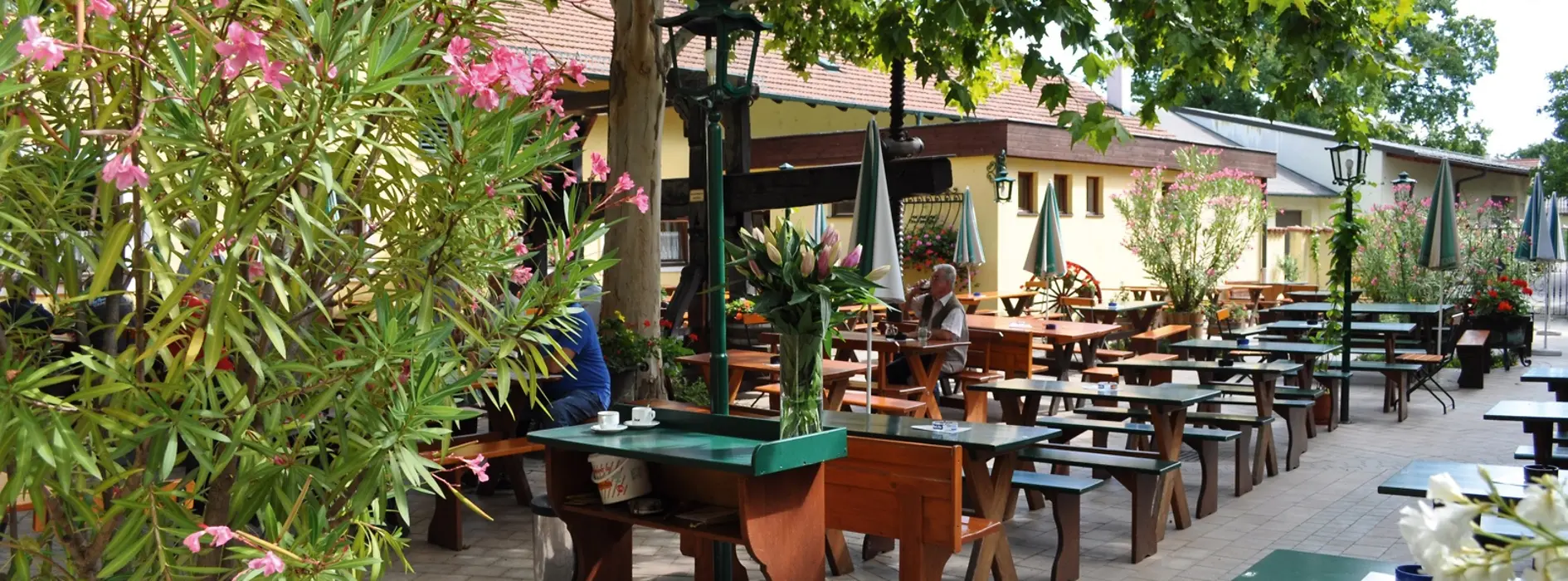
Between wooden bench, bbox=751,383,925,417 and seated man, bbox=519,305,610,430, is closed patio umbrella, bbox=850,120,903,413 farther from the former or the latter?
seated man, bbox=519,305,610,430

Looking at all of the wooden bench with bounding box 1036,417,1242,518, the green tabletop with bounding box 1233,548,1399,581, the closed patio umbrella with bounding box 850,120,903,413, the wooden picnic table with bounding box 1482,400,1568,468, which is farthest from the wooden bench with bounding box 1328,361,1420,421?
the green tabletop with bounding box 1233,548,1399,581

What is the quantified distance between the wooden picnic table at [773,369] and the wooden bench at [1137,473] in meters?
1.35

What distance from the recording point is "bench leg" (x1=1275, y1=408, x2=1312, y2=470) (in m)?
8.90

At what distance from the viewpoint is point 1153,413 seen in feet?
22.7

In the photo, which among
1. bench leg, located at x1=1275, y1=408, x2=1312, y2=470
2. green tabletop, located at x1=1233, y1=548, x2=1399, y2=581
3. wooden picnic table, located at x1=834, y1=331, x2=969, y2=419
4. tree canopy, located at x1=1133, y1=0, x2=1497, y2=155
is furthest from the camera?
tree canopy, located at x1=1133, y1=0, x2=1497, y2=155

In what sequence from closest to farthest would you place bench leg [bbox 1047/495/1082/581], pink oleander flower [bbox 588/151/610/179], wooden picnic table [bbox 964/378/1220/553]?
pink oleander flower [bbox 588/151/610/179] → bench leg [bbox 1047/495/1082/581] → wooden picnic table [bbox 964/378/1220/553]

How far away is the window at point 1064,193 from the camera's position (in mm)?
22469

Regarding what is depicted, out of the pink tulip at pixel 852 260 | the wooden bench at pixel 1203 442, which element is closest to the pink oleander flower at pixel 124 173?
the pink tulip at pixel 852 260

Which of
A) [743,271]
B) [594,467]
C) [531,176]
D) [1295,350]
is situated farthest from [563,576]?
[1295,350]

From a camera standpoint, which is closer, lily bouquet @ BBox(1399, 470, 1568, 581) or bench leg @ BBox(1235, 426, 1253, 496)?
Result: lily bouquet @ BBox(1399, 470, 1568, 581)

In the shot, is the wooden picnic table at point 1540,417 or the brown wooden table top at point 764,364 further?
the brown wooden table top at point 764,364

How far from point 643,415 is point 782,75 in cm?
1698

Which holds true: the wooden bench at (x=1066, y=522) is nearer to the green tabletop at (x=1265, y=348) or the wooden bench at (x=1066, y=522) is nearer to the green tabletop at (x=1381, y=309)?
the green tabletop at (x=1265, y=348)

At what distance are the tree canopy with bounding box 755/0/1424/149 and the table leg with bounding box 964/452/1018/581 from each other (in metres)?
3.06
